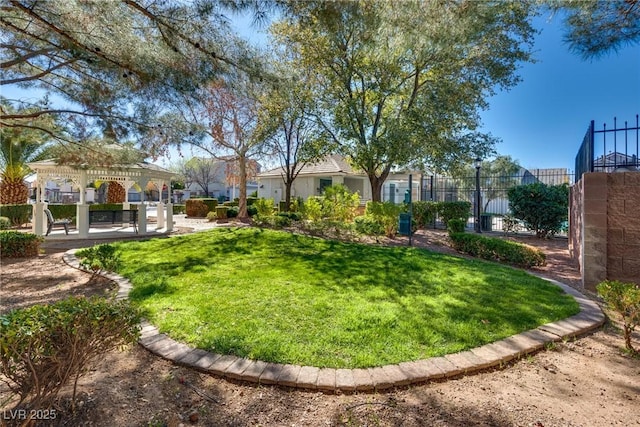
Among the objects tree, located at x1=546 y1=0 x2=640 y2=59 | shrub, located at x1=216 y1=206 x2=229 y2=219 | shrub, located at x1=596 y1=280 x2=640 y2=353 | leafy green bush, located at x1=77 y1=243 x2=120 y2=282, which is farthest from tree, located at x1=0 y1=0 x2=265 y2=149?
shrub, located at x1=216 y1=206 x2=229 y2=219

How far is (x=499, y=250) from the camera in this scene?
7539mm

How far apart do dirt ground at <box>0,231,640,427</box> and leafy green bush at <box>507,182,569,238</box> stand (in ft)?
30.3

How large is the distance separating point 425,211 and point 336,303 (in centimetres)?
1076

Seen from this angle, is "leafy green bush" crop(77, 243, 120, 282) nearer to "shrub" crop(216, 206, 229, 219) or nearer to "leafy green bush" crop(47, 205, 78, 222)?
"shrub" crop(216, 206, 229, 219)

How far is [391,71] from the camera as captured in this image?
11.2 m

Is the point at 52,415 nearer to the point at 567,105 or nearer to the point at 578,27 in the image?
the point at 578,27

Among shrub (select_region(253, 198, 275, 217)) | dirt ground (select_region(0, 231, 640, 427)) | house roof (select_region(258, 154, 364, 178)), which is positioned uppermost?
house roof (select_region(258, 154, 364, 178))

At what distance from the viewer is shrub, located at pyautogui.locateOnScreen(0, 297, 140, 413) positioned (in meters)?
1.72

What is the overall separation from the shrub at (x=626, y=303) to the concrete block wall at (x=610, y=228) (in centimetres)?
239

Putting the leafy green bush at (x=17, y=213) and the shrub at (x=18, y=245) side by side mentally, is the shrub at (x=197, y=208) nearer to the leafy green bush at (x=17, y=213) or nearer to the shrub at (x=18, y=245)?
the leafy green bush at (x=17, y=213)

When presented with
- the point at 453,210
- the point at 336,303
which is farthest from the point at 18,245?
the point at 453,210

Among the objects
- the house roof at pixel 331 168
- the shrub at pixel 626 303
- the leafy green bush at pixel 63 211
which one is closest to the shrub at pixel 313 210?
the shrub at pixel 626 303

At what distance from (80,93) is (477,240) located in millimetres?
9564

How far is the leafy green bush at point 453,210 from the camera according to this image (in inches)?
534
